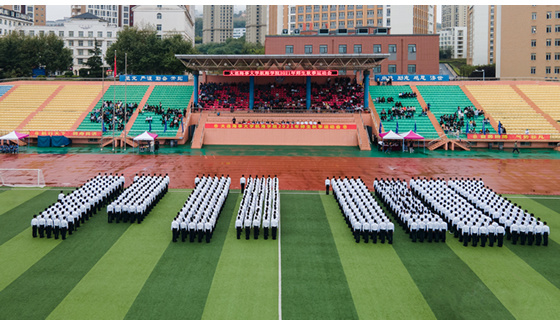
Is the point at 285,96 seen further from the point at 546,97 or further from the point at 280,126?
the point at 546,97

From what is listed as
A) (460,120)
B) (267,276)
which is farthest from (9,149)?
(460,120)

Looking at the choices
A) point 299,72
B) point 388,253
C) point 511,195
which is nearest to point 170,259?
point 388,253

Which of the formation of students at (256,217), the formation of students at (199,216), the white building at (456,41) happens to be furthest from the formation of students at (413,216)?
the white building at (456,41)

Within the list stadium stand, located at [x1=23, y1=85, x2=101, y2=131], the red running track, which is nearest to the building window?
the red running track

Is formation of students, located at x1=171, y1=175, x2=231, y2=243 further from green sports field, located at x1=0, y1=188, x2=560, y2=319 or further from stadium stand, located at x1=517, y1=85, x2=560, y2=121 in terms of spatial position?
stadium stand, located at x1=517, y1=85, x2=560, y2=121

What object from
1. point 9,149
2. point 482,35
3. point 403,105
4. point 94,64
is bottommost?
point 9,149

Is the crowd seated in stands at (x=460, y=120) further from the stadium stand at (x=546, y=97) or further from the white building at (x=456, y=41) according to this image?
the white building at (x=456, y=41)

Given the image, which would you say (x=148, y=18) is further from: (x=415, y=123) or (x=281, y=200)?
(x=281, y=200)
